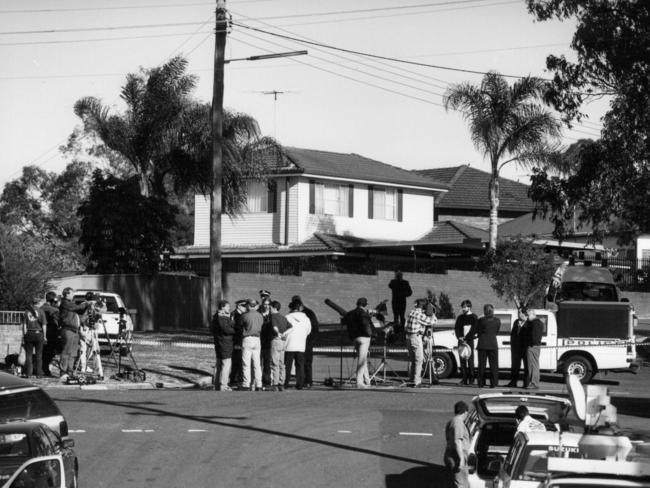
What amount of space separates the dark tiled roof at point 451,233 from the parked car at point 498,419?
36.0m

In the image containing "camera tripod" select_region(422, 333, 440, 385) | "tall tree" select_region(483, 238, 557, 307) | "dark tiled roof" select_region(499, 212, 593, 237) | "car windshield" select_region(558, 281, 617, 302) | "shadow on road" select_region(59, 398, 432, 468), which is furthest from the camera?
"dark tiled roof" select_region(499, 212, 593, 237)

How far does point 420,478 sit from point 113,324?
1613 centimetres

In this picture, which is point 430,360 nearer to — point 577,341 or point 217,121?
point 577,341

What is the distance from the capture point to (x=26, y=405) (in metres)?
12.4

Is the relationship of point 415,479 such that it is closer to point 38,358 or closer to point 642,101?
point 38,358

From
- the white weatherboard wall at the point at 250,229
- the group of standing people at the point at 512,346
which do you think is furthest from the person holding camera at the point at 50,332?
the white weatherboard wall at the point at 250,229

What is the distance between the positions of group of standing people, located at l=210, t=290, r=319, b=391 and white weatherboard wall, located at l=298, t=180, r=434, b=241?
2372 cm

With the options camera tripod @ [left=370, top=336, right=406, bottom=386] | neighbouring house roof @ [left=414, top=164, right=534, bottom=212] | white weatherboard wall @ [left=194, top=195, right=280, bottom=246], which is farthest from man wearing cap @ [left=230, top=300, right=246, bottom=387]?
neighbouring house roof @ [left=414, top=164, right=534, bottom=212]

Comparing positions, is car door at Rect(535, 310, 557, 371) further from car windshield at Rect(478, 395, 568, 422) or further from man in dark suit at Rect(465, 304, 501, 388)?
car windshield at Rect(478, 395, 568, 422)

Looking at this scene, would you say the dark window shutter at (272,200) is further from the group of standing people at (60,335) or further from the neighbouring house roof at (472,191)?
the group of standing people at (60,335)

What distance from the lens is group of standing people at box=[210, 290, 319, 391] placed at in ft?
73.7

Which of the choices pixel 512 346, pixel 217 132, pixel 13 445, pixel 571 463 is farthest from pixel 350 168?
pixel 571 463

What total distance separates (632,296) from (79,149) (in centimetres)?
3115

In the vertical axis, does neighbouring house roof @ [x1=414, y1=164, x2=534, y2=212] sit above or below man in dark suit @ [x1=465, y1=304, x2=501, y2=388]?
above
